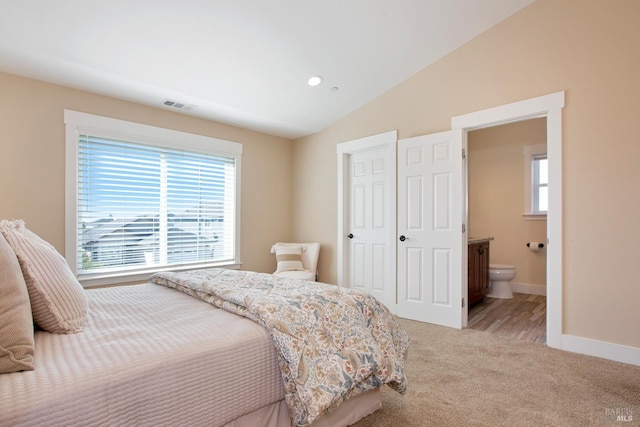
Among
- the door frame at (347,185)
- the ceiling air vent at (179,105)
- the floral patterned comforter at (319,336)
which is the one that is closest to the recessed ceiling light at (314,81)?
the door frame at (347,185)

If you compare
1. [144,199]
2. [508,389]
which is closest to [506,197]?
[508,389]

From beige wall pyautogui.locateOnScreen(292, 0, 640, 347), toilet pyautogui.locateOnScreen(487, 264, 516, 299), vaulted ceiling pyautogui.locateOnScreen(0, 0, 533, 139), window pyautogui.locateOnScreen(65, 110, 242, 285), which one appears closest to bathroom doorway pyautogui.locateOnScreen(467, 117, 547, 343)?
toilet pyautogui.locateOnScreen(487, 264, 516, 299)

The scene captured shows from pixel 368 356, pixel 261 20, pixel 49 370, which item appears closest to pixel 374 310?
pixel 368 356

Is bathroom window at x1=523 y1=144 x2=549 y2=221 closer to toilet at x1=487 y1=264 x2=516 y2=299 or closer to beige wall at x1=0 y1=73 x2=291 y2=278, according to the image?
toilet at x1=487 y1=264 x2=516 y2=299

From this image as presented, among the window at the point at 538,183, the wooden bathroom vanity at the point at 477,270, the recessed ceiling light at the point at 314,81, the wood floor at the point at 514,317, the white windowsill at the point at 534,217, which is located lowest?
the wood floor at the point at 514,317

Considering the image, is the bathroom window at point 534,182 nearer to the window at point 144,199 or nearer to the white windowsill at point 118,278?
the window at point 144,199

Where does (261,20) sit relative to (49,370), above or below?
above

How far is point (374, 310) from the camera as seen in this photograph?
189cm

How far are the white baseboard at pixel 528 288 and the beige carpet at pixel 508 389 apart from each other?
2554 mm

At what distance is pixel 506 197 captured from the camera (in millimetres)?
5395

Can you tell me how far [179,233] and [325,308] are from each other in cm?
298

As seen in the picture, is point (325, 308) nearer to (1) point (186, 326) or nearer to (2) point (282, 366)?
(2) point (282, 366)

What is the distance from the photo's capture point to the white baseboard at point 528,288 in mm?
5059

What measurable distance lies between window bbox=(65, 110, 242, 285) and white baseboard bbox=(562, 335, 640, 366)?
12.2ft
